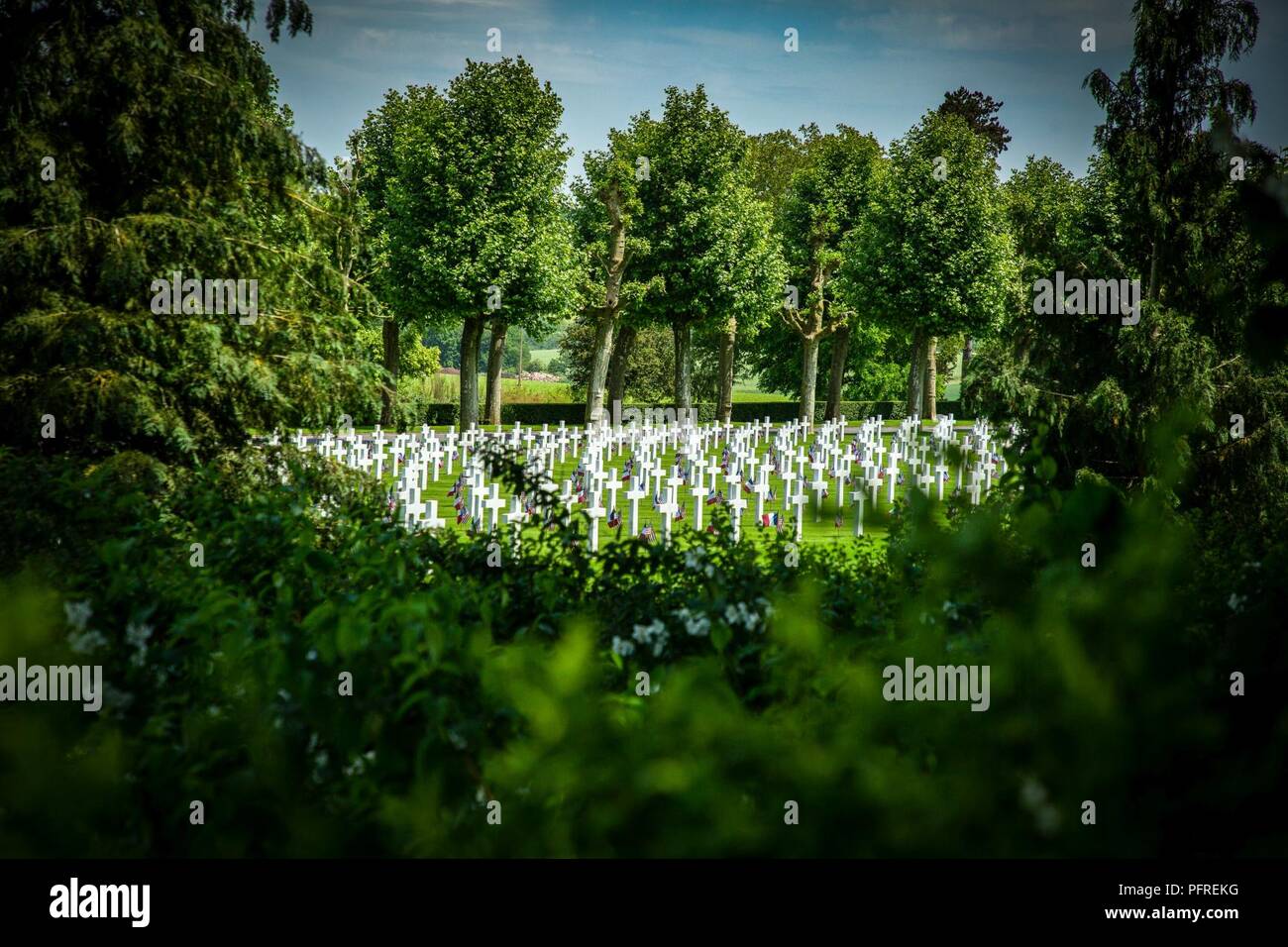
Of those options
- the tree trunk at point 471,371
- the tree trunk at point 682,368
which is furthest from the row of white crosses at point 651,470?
the tree trunk at point 682,368

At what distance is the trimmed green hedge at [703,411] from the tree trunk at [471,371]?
925cm

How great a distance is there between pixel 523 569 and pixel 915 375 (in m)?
37.1

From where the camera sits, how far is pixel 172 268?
1079cm

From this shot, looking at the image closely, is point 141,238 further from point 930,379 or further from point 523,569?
point 930,379

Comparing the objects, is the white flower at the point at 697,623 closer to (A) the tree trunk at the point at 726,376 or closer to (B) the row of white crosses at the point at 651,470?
(B) the row of white crosses at the point at 651,470

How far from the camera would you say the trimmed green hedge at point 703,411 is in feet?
158

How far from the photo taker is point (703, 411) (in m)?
54.1

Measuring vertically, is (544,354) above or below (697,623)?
above

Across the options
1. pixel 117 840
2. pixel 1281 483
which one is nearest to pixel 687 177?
pixel 1281 483

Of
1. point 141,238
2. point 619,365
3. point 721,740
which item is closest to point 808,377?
point 619,365

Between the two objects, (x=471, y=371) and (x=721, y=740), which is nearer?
(x=721, y=740)

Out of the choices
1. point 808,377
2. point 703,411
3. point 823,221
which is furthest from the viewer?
point 703,411
